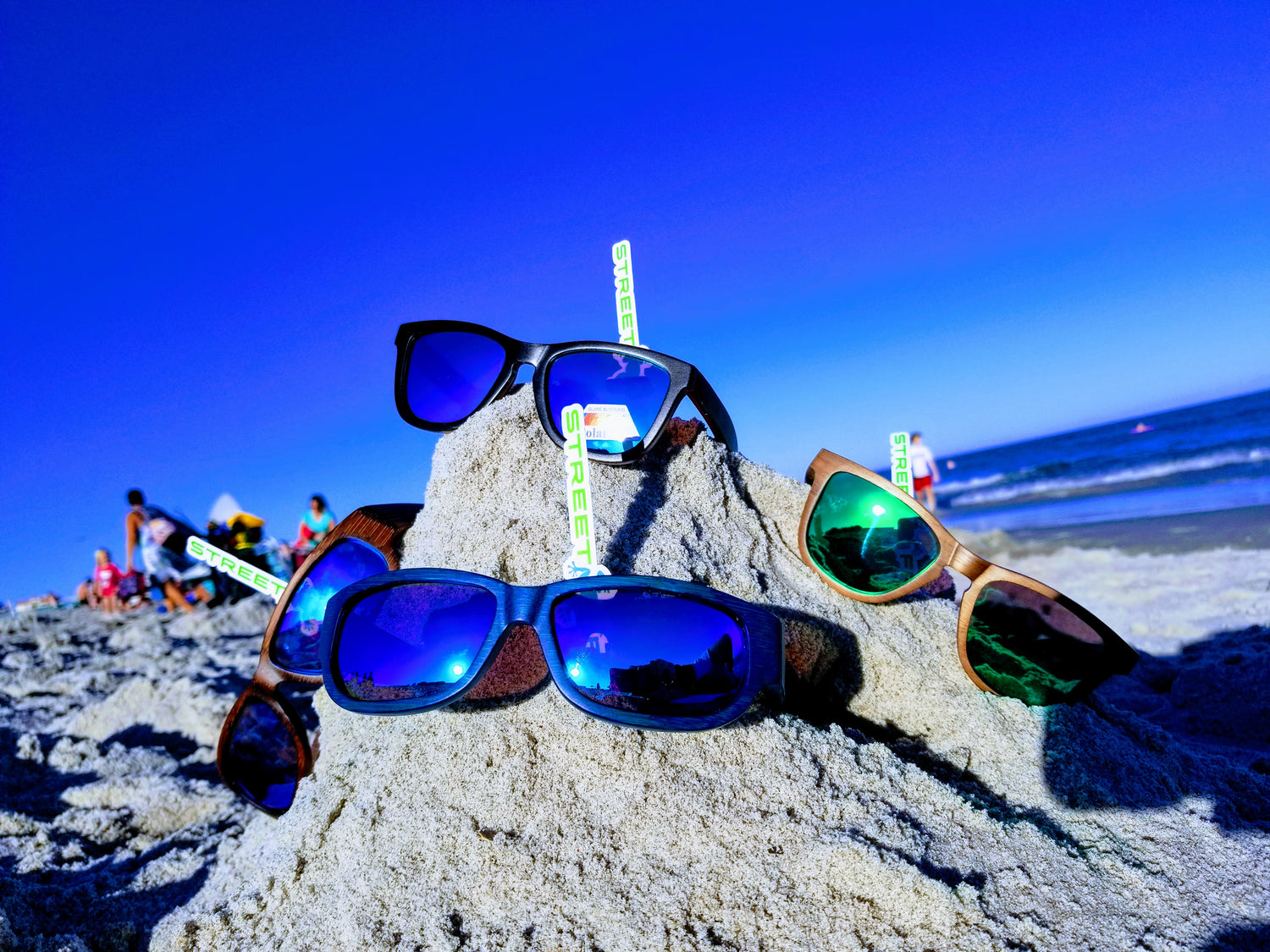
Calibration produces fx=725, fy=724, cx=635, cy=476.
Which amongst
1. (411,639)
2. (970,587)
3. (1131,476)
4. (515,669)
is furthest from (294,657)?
Result: (1131,476)

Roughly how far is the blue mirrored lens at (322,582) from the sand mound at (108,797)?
0.63m

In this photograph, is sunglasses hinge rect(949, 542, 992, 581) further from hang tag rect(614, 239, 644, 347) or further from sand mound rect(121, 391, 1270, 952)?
hang tag rect(614, 239, 644, 347)

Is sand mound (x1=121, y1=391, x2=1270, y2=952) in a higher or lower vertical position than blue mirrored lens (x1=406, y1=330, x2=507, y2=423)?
lower

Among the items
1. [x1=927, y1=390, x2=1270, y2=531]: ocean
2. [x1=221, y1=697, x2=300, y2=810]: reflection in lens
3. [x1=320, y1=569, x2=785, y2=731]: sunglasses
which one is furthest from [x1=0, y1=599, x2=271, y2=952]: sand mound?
[x1=927, y1=390, x2=1270, y2=531]: ocean

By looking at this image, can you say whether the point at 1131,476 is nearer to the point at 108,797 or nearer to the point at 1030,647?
the point at 1030,647

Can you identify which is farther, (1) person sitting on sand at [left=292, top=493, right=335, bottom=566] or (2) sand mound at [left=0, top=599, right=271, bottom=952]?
(1) person sitting on sand at [left=292, top=493, right=335, bottom=566]

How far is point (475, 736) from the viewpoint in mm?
1495

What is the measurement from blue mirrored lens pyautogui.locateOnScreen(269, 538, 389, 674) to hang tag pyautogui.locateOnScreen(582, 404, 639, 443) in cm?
67

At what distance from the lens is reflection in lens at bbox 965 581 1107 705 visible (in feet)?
5.51

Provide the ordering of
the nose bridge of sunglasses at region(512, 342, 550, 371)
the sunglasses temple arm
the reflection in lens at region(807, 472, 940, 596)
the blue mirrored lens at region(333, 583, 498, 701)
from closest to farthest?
1. the blue mirrored lens at region(333, 583, 498, 701)
2. the reflection in lens at region(807, 472, 940, 596)
3. the sunglasses temple arm
4. the nose bridge of sunglasses at region(512, 342, 550, 371)

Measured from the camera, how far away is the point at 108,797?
250 centimetres

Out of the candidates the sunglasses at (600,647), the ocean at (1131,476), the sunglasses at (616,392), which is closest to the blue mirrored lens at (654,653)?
the sunglasses at (600,647)

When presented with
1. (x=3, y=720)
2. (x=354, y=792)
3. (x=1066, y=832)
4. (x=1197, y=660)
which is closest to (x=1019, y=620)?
(x=1066, y=832)

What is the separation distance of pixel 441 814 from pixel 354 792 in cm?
25
